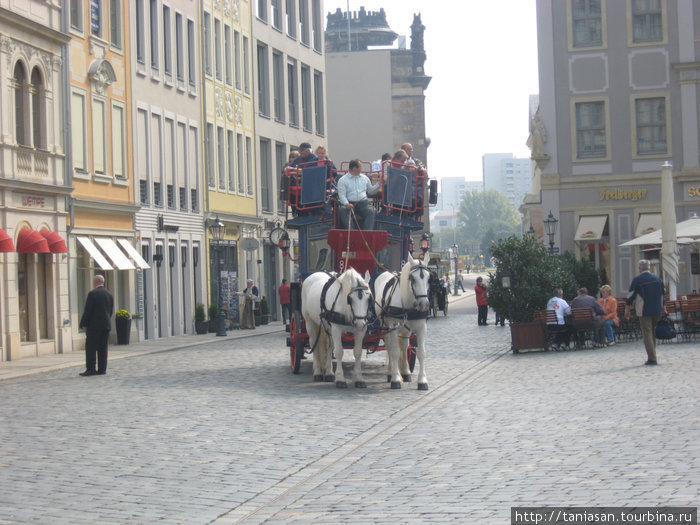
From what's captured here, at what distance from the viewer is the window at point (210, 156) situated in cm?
4734

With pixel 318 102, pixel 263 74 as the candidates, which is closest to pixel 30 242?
pixel 263 74

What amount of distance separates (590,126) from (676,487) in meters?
38.9

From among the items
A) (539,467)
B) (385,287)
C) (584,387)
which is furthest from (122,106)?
(539,467)

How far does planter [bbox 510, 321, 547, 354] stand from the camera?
27.2 meters

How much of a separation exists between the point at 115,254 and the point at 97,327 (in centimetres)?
1384

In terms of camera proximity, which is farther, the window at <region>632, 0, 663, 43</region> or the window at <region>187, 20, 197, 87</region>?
the window at <region>632, 0, 663, 43</region>

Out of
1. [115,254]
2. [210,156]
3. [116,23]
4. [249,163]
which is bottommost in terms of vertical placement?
[115,254]

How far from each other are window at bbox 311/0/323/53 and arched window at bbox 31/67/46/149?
3256 cm

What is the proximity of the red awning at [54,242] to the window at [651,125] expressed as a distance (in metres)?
23.4

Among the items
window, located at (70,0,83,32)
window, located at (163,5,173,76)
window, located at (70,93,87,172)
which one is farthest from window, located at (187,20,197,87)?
window, located at (70,93,87,172)

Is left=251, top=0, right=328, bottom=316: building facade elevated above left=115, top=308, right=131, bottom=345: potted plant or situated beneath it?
elevated above

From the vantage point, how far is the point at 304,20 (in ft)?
204

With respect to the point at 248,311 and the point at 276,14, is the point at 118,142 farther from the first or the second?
the point at 276,14

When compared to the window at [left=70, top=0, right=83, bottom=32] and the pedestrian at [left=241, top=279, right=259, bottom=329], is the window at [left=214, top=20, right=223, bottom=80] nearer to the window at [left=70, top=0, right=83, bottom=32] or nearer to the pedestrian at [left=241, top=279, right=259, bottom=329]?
the pedestrian at [left=241, top=279, right=259, bottom=329]
